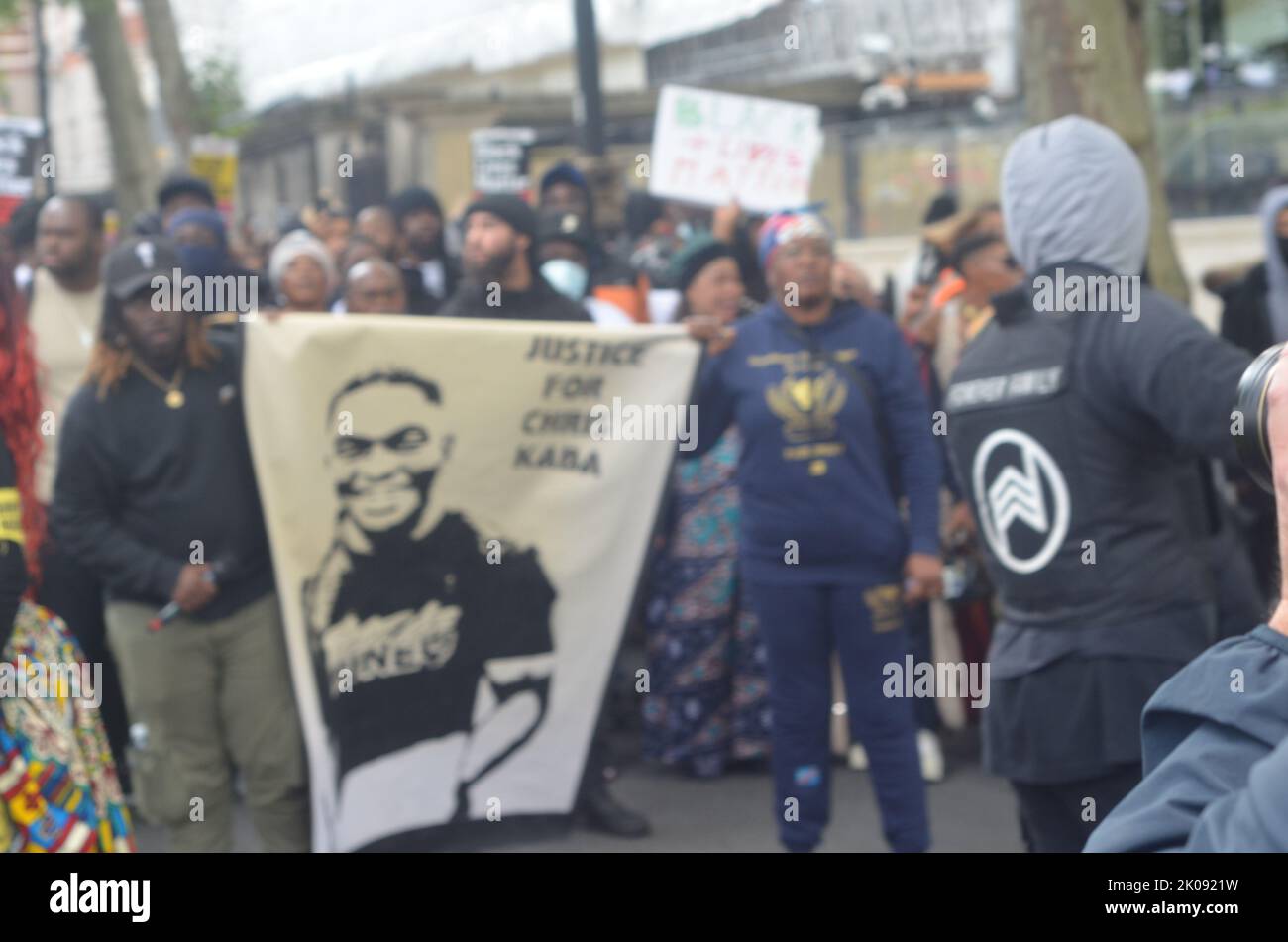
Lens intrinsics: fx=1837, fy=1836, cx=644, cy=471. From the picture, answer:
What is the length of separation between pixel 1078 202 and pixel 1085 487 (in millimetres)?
606

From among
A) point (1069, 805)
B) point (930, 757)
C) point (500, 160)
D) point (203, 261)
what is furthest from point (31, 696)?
point (500, 160)

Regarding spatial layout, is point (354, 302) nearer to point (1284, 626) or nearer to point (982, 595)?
point (982, 595)

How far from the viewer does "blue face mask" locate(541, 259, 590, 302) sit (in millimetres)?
7469

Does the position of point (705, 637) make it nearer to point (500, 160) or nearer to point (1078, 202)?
point (1078, 202)

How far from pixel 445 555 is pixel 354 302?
4.85 feet

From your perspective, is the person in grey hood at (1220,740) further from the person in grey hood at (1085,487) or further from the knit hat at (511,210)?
the knit hat at (511,210)

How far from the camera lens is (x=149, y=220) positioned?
8.58 metres

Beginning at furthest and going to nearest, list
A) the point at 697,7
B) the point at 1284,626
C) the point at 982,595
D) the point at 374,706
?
the point at 697,7 → the point at 982,595 → the point at 374,706 → the point at 1284,626

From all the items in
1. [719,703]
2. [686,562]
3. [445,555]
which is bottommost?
[719,703]

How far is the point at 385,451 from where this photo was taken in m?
5.43

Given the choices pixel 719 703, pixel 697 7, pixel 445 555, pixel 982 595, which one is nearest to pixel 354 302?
pixel 445 555

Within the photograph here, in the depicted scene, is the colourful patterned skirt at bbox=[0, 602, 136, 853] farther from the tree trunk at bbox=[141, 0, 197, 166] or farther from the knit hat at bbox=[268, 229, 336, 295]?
the tree trunk at bbox=[141, 0, 197, 166]

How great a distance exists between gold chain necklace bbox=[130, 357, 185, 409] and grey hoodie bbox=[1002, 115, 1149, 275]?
95.3 inches

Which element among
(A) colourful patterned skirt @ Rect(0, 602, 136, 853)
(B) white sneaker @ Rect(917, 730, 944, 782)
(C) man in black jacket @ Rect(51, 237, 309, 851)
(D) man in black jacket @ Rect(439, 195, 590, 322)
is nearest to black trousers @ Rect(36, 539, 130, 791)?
(C) man in black jacket @ Rect(51, 237, 309, 851)
